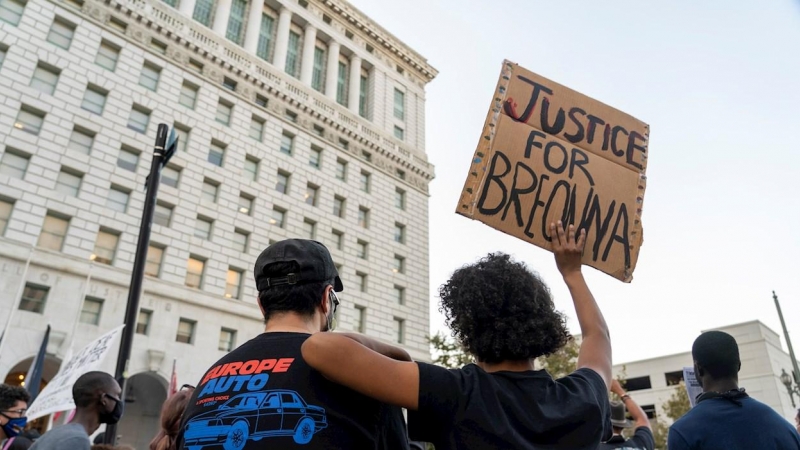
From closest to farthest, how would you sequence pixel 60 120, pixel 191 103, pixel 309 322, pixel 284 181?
pixel 309 322 < pixel 60 120 < pixel 191 103 < pixel 284 181

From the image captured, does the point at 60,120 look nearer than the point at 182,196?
Yes

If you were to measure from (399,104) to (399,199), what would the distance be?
10.3 metres

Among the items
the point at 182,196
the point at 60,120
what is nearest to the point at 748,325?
the point at 182,196

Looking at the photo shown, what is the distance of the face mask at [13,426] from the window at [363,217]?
3138cm

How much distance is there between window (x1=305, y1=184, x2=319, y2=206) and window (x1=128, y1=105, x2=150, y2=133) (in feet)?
34.3

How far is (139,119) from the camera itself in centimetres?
2833

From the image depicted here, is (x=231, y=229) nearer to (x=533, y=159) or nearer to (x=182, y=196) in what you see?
(x=182, y=196)

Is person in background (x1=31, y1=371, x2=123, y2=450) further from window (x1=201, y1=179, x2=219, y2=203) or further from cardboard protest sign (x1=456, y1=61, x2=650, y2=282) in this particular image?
window (x1=201, y1=179, x2=219, y2=203)

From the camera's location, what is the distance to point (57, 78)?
85.8ft

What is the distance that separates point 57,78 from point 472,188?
30113mm

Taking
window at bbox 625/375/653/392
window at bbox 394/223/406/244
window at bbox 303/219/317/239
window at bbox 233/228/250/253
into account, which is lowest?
window at bbox 625/375/653/392

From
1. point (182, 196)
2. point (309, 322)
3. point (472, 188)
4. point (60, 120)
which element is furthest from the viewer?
point (182, 196)

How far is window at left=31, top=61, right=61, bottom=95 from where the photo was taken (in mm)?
25312

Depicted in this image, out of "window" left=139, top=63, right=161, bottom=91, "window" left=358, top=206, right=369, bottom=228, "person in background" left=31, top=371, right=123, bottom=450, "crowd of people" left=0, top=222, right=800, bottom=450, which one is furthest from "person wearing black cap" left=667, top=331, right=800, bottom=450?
"window" left=358, top=206, right=369, bottom=228
